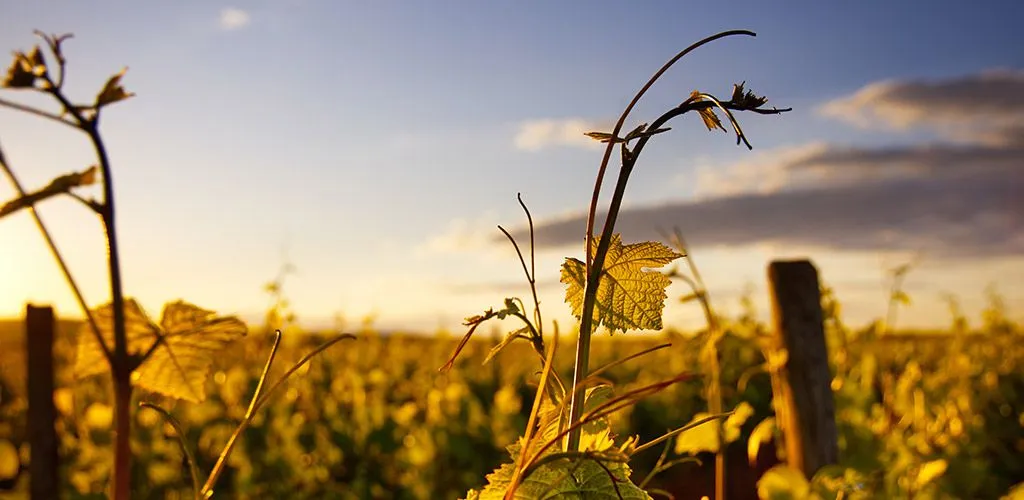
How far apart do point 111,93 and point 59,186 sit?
0.09m

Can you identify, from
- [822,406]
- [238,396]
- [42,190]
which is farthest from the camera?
[238,396]

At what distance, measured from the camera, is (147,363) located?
0.96 meters

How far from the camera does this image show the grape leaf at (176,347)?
36.0 inches

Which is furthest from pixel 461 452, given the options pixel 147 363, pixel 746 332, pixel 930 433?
pixel 147 363

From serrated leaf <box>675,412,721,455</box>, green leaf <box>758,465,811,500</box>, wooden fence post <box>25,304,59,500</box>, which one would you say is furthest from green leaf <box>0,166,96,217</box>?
wooden fence post <box>25,304,59,500</box>

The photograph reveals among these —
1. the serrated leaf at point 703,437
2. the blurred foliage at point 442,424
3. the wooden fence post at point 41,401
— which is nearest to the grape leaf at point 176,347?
the serrated leaf at point 703,437

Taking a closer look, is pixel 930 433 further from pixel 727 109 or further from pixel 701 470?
pixel 727 109

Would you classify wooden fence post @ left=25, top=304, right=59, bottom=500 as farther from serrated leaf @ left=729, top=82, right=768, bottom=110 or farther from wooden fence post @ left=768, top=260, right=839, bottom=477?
serrated leaf @ left=729, top=82, right=768, bottom=110

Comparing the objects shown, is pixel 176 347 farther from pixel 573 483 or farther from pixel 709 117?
pixel 709 117

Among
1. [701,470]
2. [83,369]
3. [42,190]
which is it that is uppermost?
[42,190]

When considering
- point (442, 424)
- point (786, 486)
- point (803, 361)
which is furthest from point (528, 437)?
point (442, 424)

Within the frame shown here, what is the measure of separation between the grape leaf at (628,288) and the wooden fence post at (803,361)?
107 inches

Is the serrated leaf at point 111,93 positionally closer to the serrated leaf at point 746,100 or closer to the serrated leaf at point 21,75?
the serrated leaf at point 21,75

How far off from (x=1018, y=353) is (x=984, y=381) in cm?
118
